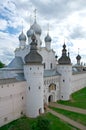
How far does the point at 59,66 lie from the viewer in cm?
4372

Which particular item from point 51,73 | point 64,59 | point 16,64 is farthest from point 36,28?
point 51,73

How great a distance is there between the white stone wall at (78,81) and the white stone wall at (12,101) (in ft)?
82.3

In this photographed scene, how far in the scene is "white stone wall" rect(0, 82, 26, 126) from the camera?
27906mm

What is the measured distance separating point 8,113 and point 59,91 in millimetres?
16727

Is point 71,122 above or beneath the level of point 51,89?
beneath

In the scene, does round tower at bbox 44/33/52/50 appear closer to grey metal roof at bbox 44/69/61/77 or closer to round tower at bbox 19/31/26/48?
round tower at bbox 19/31/26/48

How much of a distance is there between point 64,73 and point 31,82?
43.1ft

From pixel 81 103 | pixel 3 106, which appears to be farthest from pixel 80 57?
pixel 3 106

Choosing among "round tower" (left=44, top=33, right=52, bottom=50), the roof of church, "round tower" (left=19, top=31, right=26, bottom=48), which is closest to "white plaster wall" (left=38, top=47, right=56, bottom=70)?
"round tower" (left=44, top=33, right=52, bottom=50)

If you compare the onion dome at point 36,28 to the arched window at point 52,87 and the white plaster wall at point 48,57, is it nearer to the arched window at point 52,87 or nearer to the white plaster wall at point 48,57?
the white plaster wall at point 48,57

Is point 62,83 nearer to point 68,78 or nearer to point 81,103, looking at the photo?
point 68,78

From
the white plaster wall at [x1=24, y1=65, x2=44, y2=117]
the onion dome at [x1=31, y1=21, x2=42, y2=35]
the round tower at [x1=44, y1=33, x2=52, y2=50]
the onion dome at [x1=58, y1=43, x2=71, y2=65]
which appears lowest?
the white plaster wall at [x1=24, y1=65, x2=44, y2=117]

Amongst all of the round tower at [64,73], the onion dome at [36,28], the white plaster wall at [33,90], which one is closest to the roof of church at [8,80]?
the white plaster wall at [33,90]

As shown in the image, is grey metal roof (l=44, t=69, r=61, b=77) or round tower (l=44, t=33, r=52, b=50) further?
round tower (l=44, t=33, r=52, b=50)
